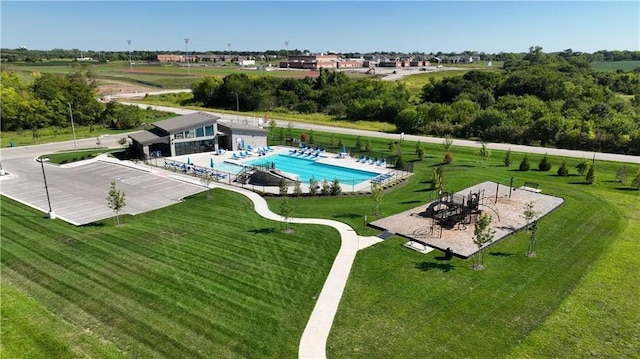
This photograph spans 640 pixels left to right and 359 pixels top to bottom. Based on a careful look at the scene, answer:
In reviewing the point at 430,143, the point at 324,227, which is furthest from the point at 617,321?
the point at 430,143

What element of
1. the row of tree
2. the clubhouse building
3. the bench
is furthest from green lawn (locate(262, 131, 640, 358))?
the row of tree

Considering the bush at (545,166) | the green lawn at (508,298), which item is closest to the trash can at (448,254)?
the green lawn at (508,298)

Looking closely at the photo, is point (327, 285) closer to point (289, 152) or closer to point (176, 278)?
point (176, 278)

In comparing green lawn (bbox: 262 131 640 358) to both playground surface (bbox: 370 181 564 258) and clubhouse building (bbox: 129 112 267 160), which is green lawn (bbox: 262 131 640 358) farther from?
clubhouse building (bbox: 129 112 267 160)

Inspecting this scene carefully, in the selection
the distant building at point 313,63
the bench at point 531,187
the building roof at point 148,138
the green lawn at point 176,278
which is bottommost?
the green lawn at point 176,278

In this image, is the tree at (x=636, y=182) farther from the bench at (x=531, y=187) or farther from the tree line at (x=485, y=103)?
the tree line at (x=485, y=103)

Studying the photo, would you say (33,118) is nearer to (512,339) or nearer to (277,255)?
(277,255)

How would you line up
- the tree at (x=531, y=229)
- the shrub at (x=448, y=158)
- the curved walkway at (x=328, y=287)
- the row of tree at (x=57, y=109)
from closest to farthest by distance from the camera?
1. the curved walkway at (x=328, y=287)
2. the tree at (x=531, y=229)
3. the shrub at (x=448, y=158)
4. the row of tree at (x=57, y=109)
